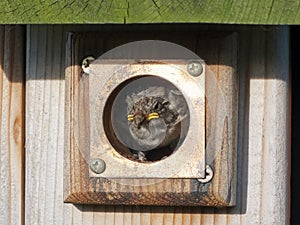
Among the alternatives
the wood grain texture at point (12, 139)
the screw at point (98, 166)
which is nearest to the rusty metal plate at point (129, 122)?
the screw at point (98, 166)

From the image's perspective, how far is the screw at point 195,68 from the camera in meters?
1.68

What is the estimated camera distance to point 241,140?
5.62 feet

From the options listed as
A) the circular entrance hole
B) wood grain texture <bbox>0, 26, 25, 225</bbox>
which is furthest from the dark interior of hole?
wood grain texture <bbox>0, 26, 25, 225</bbox>

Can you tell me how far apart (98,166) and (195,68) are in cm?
21

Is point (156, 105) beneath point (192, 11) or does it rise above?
beneath

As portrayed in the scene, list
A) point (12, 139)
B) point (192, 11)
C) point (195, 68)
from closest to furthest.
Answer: point (192, 11) < point (195, 68) < point (12, 139)

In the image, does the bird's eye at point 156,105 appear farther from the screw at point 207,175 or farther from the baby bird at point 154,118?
the screw at point 207,175

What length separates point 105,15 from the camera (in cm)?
155

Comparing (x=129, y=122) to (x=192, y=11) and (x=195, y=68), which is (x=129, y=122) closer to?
(x=195, y=68)

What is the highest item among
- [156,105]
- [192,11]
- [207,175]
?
[192,11]

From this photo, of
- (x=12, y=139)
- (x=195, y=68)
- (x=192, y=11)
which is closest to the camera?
(x=192, y=11)

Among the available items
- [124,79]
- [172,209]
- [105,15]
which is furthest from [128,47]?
[172,209]

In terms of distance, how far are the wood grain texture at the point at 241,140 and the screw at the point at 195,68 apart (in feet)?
0.23

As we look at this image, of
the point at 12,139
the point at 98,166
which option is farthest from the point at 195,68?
the point at 12,139
